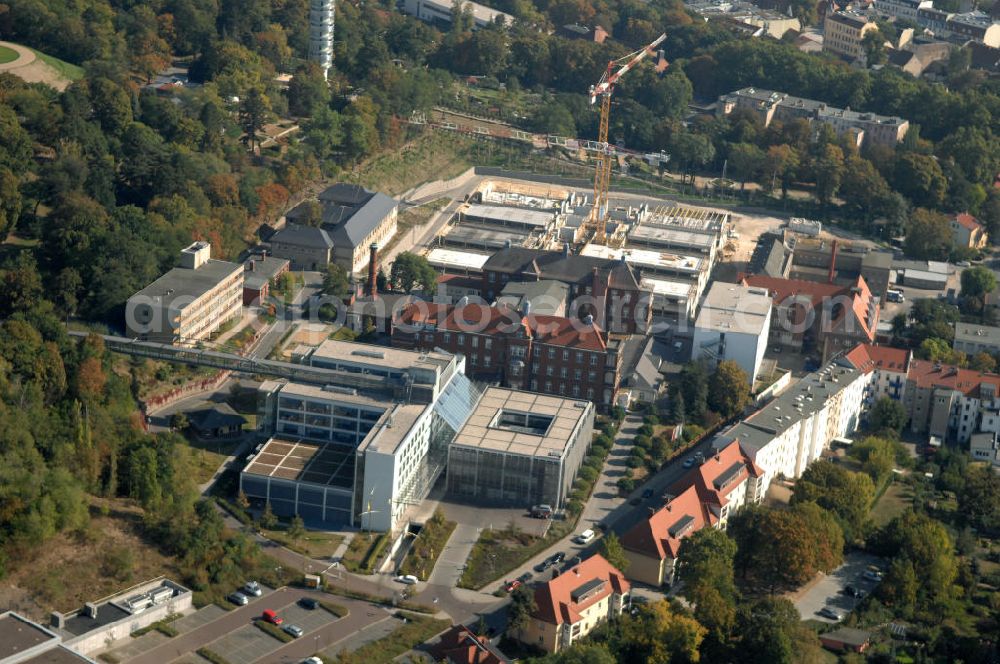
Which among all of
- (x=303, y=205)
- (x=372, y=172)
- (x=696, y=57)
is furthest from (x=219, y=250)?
(x=696, y=57)

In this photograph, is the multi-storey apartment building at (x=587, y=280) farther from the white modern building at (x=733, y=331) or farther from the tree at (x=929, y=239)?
the tree at (x=929, y=239)

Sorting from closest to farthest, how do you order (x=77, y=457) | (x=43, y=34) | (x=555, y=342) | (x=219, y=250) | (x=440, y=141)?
(x=77, y=457)
(x=555, y=342)
(x=219, y=250)
(x=43, y=34)
(x=440, y=141)

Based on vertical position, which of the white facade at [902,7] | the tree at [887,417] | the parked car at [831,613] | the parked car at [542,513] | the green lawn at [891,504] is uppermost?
the white facade at [902,7]

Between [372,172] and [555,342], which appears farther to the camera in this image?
[372,172]

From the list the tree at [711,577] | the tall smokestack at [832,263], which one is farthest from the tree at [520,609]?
the tall smokestack at [832,263]

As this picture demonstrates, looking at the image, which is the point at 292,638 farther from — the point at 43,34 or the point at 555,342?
the point at 43,34
